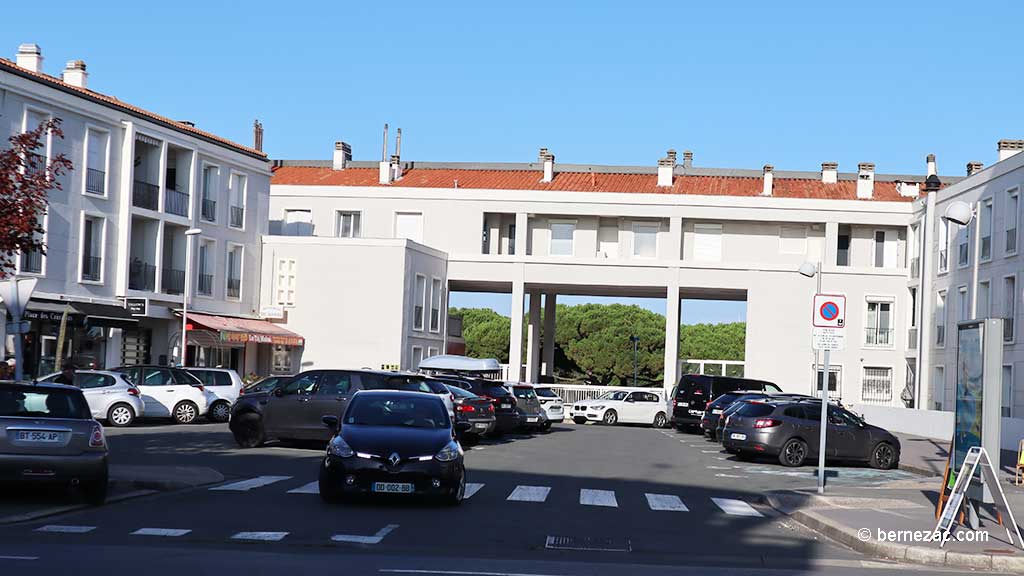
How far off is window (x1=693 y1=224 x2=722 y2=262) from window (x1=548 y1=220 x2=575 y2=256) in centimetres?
573

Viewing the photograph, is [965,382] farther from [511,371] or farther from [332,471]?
[511,371]

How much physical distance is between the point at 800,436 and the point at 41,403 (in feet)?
57.9

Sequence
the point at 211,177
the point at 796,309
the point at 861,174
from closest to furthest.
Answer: the point at 211,177
the point at 796,309
the point at 861,174

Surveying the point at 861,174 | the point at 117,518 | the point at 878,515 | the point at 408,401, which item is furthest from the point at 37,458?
the point at 861,174

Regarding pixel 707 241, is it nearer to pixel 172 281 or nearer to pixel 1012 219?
pixel 1012 219

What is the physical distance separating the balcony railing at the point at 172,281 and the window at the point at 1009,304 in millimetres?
28921

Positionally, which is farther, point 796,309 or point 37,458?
point 796,309

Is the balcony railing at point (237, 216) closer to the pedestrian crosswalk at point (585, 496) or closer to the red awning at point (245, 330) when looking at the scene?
the red awning at point (245, 330)

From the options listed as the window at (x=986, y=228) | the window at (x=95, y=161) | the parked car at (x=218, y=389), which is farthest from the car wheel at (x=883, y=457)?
the window at (x=95, y=161)

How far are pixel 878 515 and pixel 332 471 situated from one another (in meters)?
7.11

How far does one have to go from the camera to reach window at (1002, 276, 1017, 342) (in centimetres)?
4231

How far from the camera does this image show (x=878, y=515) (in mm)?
16203

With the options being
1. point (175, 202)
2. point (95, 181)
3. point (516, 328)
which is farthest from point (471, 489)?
point (516, 328)

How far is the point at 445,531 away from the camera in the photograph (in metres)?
13.6
